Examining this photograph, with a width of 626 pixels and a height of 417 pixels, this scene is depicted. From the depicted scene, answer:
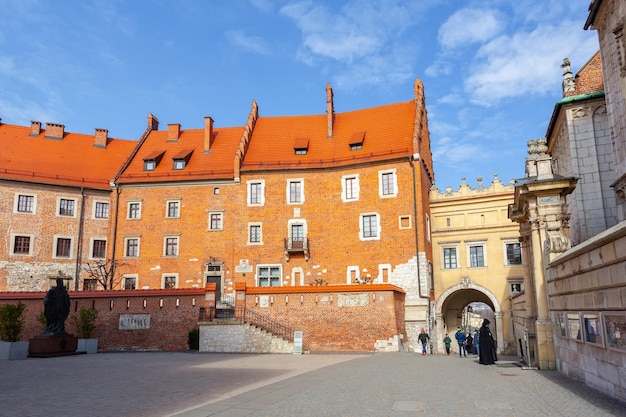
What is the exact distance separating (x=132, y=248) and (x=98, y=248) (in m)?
2.69

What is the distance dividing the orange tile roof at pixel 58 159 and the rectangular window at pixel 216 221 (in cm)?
845

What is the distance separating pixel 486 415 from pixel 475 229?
29.3 m

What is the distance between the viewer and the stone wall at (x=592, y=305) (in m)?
8.47

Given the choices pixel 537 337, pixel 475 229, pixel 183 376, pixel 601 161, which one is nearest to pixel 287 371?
pixel 183 376

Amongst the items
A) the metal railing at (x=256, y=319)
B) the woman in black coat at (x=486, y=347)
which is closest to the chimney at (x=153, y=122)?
the metal railing at (x=256, y=319)

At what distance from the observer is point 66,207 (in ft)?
117

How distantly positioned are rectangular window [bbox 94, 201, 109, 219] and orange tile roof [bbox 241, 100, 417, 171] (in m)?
10.6

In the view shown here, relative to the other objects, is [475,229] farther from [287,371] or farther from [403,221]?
[287,371]

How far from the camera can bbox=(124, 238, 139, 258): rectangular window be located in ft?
115

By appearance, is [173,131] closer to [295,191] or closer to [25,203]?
[25,203]

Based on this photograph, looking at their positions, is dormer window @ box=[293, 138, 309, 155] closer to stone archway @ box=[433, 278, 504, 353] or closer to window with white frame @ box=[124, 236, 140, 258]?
window with white frame @ box=[124, 236, 140, 258]

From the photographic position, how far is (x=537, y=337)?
579 inches

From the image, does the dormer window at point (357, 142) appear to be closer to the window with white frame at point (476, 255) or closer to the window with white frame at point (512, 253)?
the window with white frame at point (476, 255)

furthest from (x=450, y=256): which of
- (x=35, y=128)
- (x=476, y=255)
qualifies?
(x=35, y=128)
